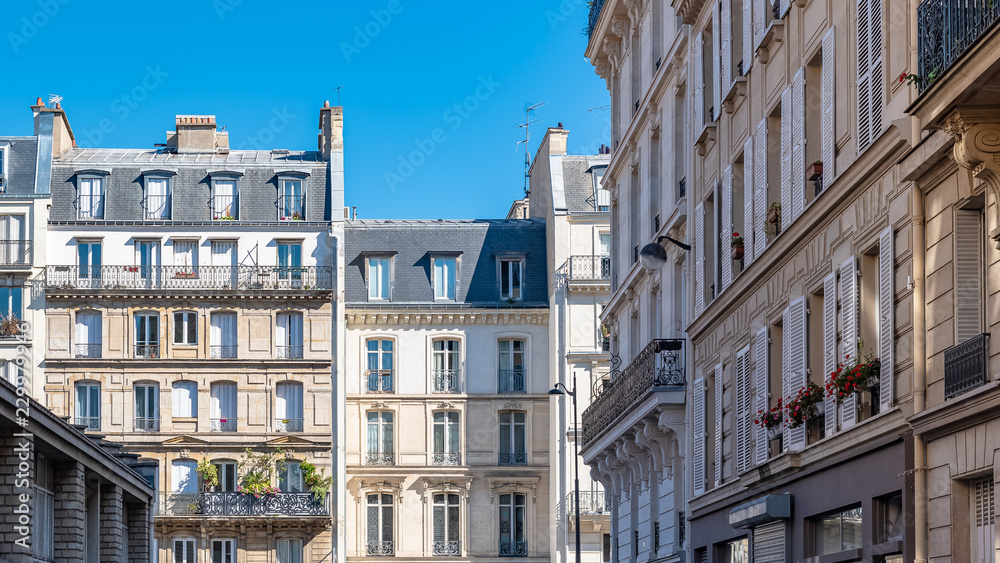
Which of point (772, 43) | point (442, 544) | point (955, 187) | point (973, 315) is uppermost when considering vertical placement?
point (772, 43)

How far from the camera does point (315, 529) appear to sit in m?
53.9

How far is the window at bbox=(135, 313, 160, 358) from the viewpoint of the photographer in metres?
54.8

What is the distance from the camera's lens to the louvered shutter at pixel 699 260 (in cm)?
2539

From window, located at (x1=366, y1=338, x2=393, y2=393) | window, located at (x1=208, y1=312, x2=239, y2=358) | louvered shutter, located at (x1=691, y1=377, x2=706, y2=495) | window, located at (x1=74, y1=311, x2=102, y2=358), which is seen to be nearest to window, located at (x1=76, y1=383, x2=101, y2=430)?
window, located at (x1=74, y1=311, x2=102, y2=358)

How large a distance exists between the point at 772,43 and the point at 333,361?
3666cm

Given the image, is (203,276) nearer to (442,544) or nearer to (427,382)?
(427,382)

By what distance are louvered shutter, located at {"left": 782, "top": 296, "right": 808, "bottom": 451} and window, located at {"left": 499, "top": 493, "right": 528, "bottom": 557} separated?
38043 mm

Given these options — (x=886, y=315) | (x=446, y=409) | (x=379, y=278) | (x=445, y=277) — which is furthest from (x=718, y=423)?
(x=379, y=278)

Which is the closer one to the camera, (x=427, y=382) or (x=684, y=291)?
(x=684, y=291)

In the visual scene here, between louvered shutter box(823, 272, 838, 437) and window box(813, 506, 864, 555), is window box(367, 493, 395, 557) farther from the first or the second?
louvered shutter box(823, 272, 838, 437)

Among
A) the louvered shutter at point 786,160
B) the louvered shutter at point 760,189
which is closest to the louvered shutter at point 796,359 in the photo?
the louvered shutter at point 786,160

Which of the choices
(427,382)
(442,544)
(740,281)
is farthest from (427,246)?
(740,281)

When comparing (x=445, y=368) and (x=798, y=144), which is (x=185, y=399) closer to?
(x=445, y=368)

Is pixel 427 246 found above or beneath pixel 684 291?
above
